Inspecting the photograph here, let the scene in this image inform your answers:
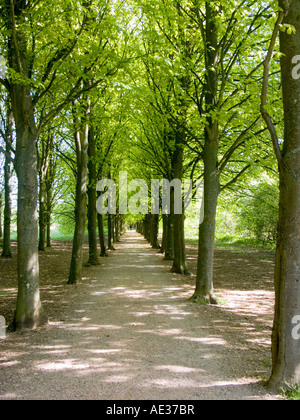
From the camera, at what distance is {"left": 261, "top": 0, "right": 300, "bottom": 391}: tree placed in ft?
12.7

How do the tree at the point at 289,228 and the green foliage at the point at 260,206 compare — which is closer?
the tree at the point at 289,228

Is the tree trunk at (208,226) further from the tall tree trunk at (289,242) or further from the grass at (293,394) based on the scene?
the grass at (293,394)

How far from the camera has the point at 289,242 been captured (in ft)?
12.8

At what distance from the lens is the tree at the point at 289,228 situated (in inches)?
152

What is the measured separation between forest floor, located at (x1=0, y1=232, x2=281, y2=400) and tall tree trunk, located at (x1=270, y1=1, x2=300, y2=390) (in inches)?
16.6

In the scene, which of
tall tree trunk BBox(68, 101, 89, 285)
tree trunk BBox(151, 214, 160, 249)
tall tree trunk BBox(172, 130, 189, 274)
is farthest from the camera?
tree trunk BBox(151, 214, 160, 249)

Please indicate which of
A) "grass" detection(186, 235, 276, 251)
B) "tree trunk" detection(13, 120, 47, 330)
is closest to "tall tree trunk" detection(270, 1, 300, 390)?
"tree trunk" detection(13, 120, 47, 330)

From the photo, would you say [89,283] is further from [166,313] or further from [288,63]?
[288,63]

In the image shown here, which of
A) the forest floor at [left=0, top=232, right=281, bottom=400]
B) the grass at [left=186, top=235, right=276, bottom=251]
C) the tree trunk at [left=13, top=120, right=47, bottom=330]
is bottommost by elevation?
the grass at [left=186, top=235, right=276, bottom=251]

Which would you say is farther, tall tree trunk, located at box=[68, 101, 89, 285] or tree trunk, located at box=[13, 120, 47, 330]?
tall tree trunk, located at box=[68, 101, 89, 285]

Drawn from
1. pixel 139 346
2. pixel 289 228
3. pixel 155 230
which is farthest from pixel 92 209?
pixel 289 228

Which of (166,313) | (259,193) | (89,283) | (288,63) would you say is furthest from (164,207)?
(288,63)

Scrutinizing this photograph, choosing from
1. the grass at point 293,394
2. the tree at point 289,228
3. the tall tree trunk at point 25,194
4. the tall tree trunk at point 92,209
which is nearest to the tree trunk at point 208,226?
the tall tree trunk at point 25,194

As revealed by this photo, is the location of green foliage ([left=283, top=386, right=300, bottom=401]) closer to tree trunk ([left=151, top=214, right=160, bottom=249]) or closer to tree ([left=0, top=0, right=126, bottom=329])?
tree ([left=0, top=0, right=126, bottom=329])
